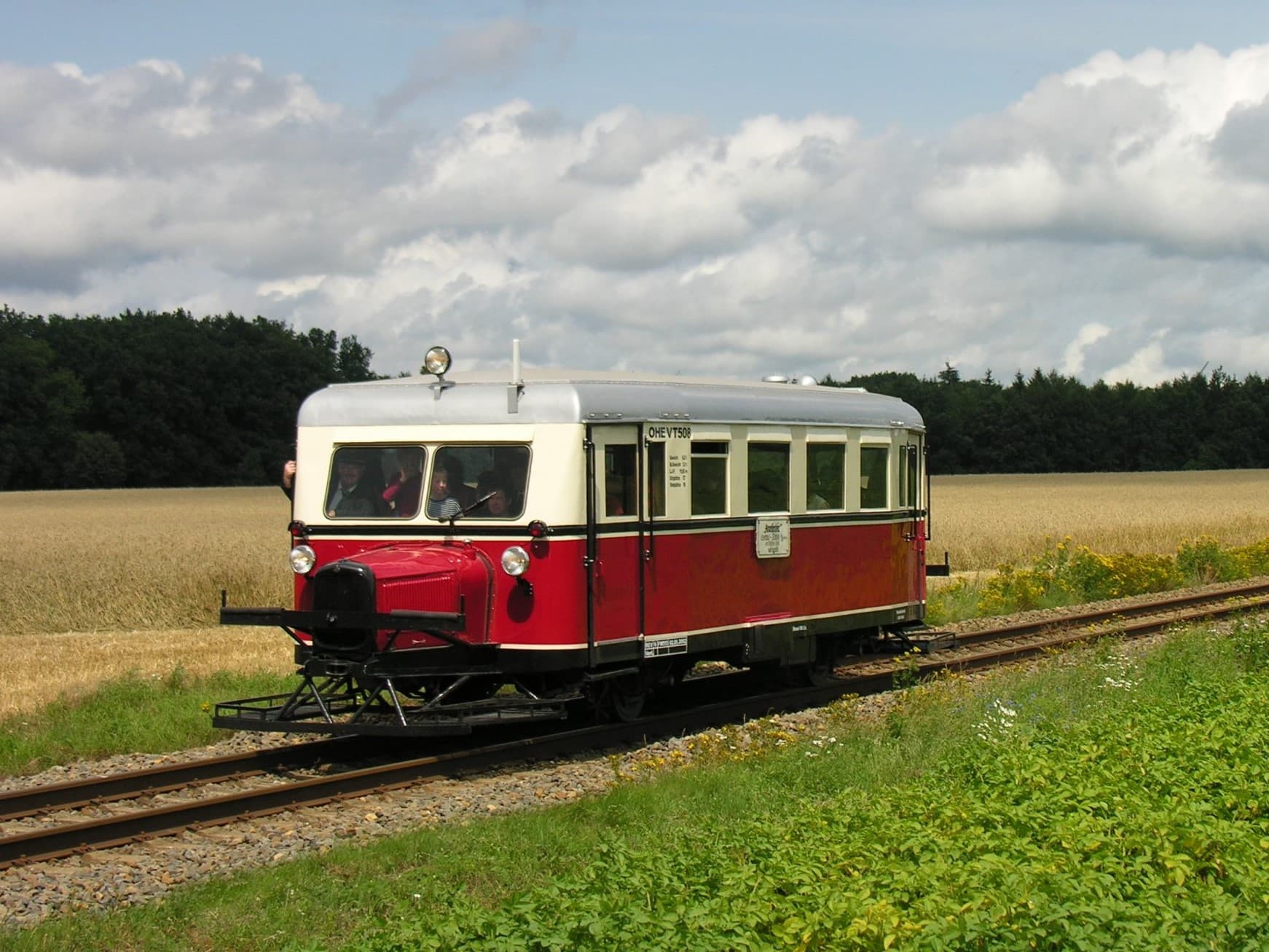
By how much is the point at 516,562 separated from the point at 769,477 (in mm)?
3096

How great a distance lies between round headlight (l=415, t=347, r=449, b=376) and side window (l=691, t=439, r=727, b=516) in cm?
216

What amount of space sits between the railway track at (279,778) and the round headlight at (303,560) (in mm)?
1367

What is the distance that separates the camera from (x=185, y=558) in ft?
90.2

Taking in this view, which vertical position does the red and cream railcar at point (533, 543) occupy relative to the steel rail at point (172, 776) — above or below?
above

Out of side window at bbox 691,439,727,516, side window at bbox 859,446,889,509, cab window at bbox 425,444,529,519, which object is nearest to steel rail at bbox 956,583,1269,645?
side window at bbox 859,446,889,509

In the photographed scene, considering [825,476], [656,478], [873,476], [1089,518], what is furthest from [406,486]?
[1089,518]

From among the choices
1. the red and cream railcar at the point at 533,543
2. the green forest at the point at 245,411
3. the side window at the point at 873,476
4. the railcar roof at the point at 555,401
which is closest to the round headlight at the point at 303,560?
the red and cream railcar at the point at 533,543

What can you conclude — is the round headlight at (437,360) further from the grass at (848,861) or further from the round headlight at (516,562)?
the grass at (848,861)

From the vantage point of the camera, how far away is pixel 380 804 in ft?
33.8

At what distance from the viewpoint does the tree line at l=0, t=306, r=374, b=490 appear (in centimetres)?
8150

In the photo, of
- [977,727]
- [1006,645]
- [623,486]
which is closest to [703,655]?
[623,486]

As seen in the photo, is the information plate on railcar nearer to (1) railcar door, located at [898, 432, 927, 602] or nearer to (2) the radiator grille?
(1) railcar door, located at [898, 432, 927, 602]

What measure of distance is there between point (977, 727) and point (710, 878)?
5019 mm

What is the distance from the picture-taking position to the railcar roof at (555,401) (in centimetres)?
1183
